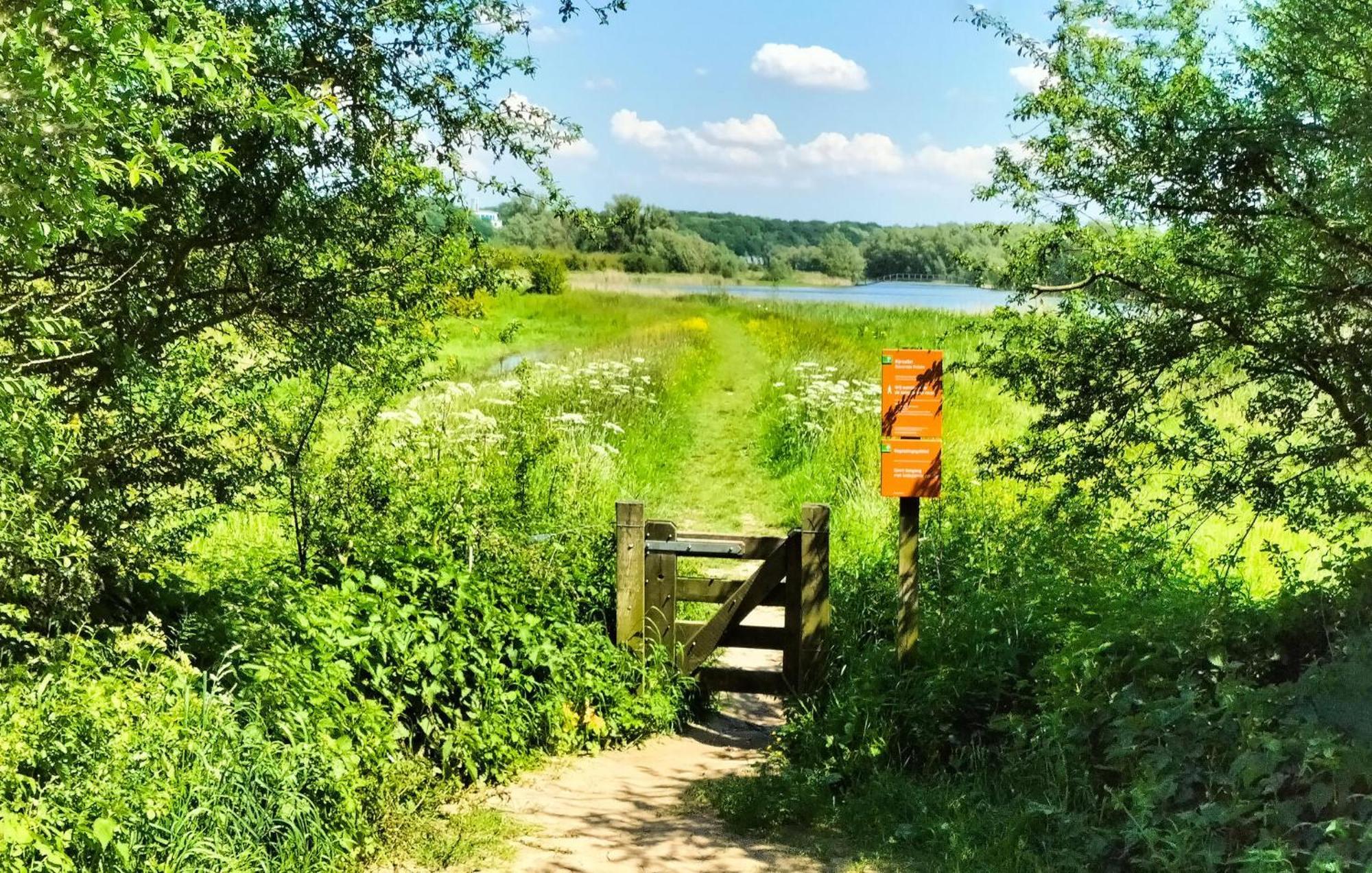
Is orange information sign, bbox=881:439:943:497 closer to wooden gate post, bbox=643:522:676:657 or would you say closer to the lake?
wooden gate post, bbox=643:522:676:657

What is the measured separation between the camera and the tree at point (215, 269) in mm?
3654

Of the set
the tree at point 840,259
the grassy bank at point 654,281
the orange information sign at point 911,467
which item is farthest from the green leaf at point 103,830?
the tree at point 840,259

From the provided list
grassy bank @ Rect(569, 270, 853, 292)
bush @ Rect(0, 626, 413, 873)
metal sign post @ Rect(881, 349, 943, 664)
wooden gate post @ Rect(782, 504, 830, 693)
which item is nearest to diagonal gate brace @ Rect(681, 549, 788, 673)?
wooden gate post @ Rect(782, 504, 830, 693)

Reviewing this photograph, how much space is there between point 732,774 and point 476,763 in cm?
150

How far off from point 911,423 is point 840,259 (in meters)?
44.4

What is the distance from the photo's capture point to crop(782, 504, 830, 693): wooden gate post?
23.4 ft

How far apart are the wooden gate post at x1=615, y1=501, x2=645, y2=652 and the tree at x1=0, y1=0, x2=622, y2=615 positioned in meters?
1.83

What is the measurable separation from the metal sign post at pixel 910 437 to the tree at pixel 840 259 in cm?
3992

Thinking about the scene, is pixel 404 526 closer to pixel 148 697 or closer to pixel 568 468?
pixel 148 697

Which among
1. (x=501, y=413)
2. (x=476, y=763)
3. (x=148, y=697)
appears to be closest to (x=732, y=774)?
(x=476, y=763)

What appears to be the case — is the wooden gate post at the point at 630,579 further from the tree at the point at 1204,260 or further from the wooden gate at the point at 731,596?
the tree at the point at 1204,260

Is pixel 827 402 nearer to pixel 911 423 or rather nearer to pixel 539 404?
pixel 539 404

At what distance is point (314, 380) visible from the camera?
20.3 ft

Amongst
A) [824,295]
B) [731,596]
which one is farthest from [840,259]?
[731,596]
